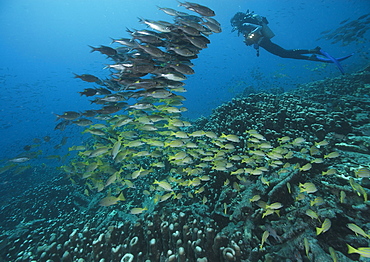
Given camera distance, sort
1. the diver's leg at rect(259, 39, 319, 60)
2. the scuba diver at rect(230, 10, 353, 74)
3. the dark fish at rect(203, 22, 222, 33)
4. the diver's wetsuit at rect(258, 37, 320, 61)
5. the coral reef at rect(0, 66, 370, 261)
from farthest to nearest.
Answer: the diver's leg at rect(259, 39, 319, 60), the diver's wetsuit at rect(258, 37, 320, 61), the scuba diver at rect(230, 10, 353, 74), the dark fish at rect(203, 22, 222, 33), the coral reef at rect(0, 66, 370, 261)

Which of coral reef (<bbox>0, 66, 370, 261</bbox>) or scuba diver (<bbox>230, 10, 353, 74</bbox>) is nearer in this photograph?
coral reef (<bbox>0, 66, 370, 261</bbox>)

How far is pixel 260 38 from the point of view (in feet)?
42.4

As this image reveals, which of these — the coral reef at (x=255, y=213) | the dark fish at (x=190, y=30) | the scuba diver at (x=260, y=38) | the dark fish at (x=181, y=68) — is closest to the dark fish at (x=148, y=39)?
the dark fish at (x=190, y=30)

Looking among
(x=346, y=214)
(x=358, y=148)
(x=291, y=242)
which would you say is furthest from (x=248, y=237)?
(x=358, y=148)


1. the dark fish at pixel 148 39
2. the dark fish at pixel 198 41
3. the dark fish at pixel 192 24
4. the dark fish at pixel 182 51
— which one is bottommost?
the dark fish at pixel 182 51

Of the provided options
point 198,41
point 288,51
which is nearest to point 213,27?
point 198,41

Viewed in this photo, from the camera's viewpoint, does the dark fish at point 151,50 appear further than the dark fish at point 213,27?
No

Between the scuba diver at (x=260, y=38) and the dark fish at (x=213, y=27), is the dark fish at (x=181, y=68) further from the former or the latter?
the scuba diver at (x=260, y=38)

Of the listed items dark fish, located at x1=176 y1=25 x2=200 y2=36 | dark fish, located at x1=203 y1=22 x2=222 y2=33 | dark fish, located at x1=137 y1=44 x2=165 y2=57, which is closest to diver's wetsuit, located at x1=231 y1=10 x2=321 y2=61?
dark fish, located at x1=203 y1=22 x2=222 y2=33

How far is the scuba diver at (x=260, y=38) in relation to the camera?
1253 centimetres

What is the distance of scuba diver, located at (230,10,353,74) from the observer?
12531 mm

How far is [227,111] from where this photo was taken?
7.78 meters

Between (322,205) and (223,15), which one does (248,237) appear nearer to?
(322,205)

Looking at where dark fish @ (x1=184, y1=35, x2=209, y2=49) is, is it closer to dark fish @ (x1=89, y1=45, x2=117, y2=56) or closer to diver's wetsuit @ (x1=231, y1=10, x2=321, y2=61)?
dark fish @ (x1=89, y1=45, x2=117, y2=56)
